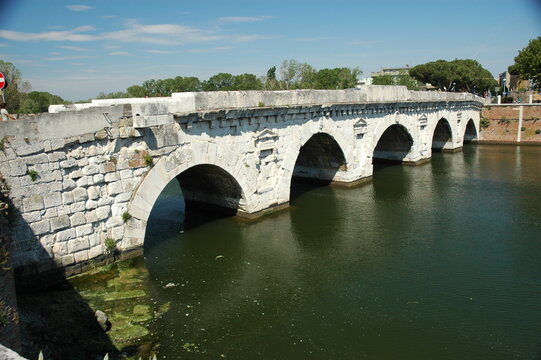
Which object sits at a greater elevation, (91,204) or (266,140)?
(266,140)

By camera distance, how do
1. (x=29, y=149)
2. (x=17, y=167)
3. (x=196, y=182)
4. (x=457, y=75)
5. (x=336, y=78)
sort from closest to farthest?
(x=17, y=167) → (x=29, y=149) → (x=196, y=182) → (x=336, y=78) → (x=457, y=75)

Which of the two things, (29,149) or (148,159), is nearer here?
(29,149)

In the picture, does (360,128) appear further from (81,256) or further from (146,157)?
(81,256)

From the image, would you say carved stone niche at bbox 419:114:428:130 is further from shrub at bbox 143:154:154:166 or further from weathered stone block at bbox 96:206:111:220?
weathered stone block at bbox 96:206:111:220

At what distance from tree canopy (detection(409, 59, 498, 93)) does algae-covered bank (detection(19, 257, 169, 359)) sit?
51.6 meters

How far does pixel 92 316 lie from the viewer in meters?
8.30

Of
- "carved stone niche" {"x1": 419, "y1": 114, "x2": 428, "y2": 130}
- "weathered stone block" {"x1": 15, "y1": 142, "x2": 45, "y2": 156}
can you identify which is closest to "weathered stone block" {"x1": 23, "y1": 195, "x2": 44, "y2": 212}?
"weathered stone block" {"x1": 15, "y1": 142, "x2": 45, "y2": 156}

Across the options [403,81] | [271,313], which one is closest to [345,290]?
[271,313]

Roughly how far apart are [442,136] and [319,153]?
14.8 m

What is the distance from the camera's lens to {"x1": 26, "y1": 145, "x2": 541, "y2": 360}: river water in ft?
25.8

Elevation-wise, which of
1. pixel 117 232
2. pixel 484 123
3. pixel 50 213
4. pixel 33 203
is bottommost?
pixel 117 232

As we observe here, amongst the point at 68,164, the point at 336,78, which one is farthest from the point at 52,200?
the point at 336,78

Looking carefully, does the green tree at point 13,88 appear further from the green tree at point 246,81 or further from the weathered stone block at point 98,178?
the green tree at point 246,81

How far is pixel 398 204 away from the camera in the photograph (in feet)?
54.0
